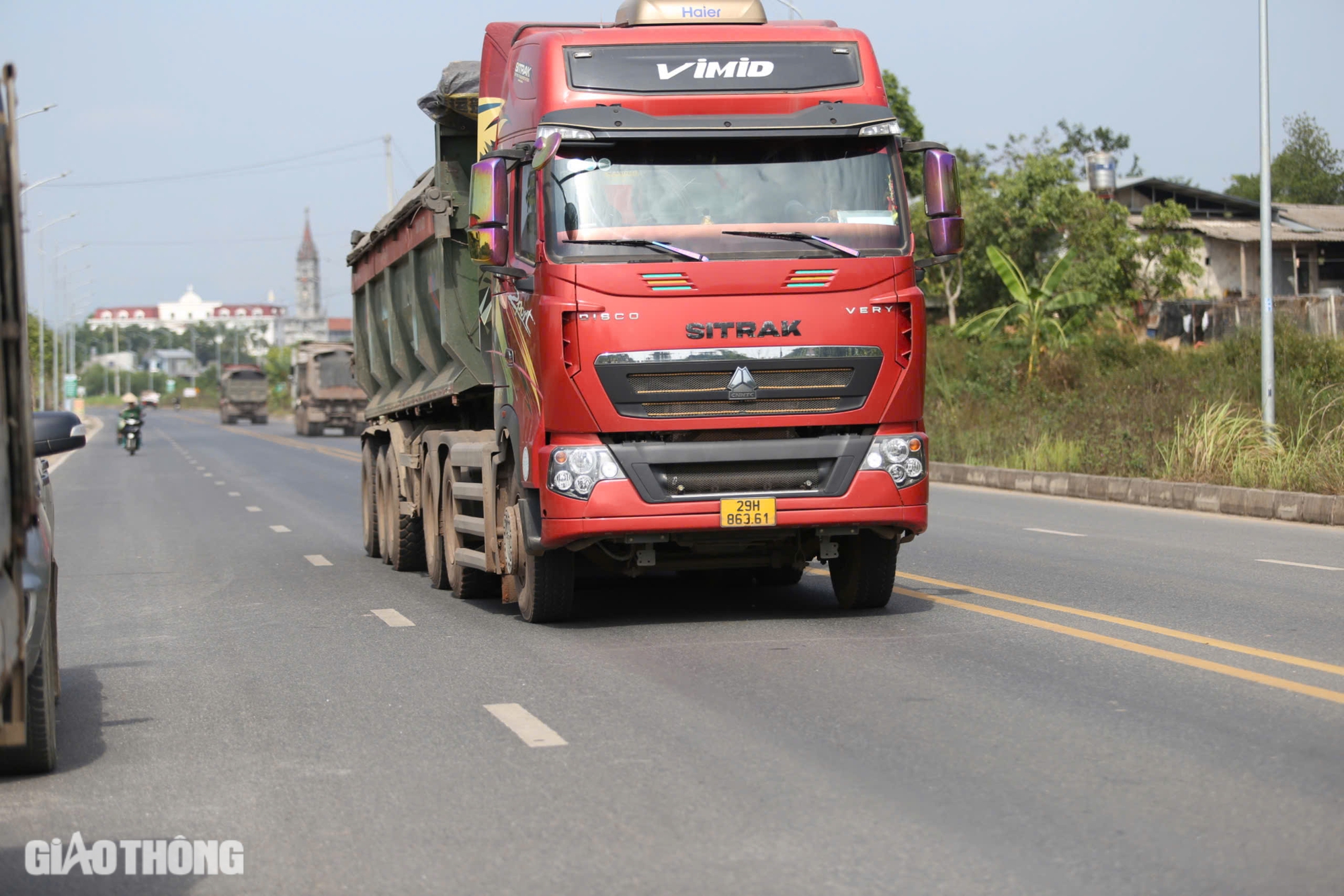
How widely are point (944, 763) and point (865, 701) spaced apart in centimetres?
128

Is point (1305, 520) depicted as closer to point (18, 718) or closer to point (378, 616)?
point (378, 616)

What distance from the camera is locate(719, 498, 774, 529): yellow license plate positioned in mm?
9508

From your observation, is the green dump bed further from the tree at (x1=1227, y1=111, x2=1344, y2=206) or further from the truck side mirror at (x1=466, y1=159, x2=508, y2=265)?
the tree at (x1=1227, y1=111, x2=1344, y2=206)

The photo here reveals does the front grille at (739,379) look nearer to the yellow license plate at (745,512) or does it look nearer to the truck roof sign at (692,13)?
the yellow license plate at (745,512)

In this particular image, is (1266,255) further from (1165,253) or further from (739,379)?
(1165,253)

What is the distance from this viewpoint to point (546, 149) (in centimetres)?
955

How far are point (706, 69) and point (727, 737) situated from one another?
4.58 meters

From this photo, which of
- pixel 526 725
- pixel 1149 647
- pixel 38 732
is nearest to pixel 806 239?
pixel 1149 647

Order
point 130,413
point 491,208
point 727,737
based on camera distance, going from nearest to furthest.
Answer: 1. point 727,737
2. point 491,208
3. point 130,413

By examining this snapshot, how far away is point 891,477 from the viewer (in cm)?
974

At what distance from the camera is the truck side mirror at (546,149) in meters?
9.53

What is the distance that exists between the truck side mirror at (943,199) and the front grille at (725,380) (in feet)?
3.27

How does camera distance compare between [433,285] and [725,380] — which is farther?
[433,285]

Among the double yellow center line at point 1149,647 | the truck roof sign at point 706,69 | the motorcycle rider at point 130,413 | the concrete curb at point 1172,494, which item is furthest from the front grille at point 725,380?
the motorcycle rider at point 130,413
